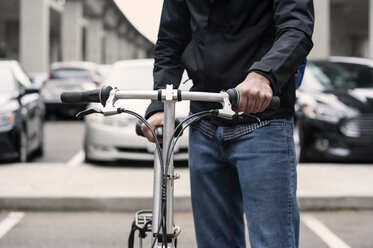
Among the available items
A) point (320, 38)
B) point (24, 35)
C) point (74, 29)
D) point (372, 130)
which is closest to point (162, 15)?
point (372, 130)

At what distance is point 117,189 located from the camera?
670cm

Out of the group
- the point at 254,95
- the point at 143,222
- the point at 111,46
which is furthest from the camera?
the point at 111,46

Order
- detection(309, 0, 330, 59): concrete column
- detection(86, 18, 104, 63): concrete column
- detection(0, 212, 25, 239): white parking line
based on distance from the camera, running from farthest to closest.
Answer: detection(86, 18, 104, 63): concrete column → detection(309, 0, 330, 59): concrete column → detection(0, 212, 25, 239): white parking line

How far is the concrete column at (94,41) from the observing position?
156 feet

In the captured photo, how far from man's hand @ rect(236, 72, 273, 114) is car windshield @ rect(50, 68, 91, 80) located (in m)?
16.0

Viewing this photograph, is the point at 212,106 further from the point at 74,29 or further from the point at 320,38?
the point at 74,29

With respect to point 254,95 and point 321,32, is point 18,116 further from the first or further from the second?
point 321,32

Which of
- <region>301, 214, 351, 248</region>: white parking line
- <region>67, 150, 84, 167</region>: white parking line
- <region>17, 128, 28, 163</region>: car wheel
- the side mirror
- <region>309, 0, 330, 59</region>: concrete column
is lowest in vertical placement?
<region>301, 214, 351, 248</region>: white parking line

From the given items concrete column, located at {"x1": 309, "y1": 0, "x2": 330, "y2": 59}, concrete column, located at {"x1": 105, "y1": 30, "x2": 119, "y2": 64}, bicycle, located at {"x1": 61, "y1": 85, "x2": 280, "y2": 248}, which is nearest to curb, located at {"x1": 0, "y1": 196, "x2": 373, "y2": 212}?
bicycle, located at {"x1": 61, "y1": 85, "x2": 280, "y2": 248}

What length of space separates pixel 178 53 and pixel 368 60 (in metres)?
8.14

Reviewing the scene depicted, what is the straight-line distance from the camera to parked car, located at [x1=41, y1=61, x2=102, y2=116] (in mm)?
17453

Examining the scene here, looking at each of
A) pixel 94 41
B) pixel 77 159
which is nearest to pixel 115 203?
pixel 77 159

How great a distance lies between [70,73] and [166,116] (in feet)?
53.3

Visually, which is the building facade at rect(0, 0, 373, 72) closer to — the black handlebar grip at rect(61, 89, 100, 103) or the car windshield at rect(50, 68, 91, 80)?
the car windshield at rect(50, 68, 91, 80)
